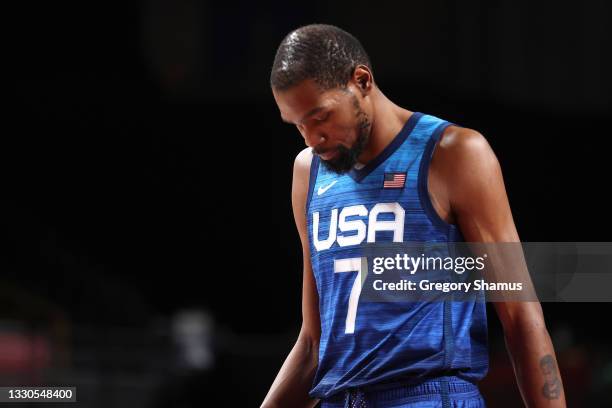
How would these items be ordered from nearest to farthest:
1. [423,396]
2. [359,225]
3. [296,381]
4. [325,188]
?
[423,396]
[359,225]
[325,188]
[296,381]

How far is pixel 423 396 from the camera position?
1.89 meters

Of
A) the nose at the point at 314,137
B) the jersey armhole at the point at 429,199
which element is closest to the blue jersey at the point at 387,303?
the jersey armhole at the point at 429,199

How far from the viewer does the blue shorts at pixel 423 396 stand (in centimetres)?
188

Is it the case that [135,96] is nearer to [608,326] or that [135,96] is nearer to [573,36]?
[573,36]

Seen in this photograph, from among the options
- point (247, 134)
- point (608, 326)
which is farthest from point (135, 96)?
point (608, 326)

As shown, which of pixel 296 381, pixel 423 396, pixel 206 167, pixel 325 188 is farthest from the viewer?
pixel 206 167

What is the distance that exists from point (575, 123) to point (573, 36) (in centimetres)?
74

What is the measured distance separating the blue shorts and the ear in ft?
2.00

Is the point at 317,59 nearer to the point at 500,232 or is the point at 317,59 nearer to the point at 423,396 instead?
the point at 500,232

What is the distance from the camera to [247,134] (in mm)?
8625

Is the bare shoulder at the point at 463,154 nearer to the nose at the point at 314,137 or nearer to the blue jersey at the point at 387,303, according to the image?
the blue jersey at the point at 387,303

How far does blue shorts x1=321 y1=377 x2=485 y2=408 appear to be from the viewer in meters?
1.88

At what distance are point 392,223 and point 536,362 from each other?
39cm

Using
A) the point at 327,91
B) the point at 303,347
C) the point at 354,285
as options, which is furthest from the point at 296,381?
the point at 327,91
